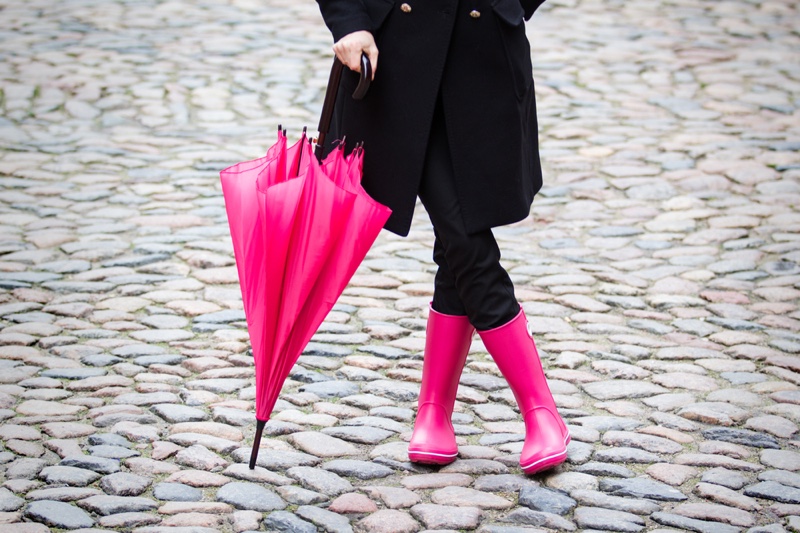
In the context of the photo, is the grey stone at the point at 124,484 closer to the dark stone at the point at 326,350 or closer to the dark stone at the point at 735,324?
the dark stone at the point at 326,350

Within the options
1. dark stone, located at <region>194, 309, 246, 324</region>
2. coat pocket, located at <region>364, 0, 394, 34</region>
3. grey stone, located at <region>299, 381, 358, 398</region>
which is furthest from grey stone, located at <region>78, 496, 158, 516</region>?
dark stone, located at <region>194, 309, 246, 324</region>

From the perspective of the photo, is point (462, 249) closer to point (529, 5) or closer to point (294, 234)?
point (294, 234)

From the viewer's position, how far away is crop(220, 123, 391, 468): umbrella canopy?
115 inches

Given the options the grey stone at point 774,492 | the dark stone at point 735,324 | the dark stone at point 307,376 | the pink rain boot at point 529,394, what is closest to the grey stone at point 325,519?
the pink rain boot at point 529,394

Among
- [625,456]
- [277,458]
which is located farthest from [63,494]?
[625,456]

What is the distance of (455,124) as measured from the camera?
3021mm

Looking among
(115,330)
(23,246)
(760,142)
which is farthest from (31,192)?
(760,142)

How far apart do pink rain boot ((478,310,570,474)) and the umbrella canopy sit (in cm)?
53

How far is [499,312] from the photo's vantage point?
3178 mm

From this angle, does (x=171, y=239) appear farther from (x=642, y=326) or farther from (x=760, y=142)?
(x=760, y=142)

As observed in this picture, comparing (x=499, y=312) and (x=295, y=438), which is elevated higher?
(x=499, y=312)

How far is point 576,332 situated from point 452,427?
1212 mm

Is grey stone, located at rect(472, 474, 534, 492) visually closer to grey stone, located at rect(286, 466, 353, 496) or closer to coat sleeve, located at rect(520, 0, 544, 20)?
grey stone, located at rect(286, 466, 353, 496)

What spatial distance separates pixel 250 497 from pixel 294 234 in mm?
754
